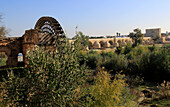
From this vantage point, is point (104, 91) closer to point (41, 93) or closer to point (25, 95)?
point (41, 93)

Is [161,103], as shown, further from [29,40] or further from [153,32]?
[153,32]

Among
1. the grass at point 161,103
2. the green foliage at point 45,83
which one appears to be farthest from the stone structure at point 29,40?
the green foliage at point 45,83

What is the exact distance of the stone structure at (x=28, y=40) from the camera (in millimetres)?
14805

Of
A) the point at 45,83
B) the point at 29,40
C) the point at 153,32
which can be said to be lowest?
the point at 45,83

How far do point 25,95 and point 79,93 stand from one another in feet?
4.32

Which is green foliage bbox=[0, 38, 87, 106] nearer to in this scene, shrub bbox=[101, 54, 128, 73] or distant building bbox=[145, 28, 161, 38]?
shrub bbox=[101, 54, 128, 73]

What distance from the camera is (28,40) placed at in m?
14.9

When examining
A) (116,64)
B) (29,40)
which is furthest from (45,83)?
(29,40)

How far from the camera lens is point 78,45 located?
14.6ft

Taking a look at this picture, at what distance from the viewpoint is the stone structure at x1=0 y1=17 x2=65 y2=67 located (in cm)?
1480

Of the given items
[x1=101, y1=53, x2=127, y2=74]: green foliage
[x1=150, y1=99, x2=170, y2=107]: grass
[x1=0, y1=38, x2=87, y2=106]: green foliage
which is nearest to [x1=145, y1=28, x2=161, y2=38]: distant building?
[x1=101, y1=53, x2=127, y2=74]: green foliage

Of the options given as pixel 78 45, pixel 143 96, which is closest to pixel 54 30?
pixel 143 96

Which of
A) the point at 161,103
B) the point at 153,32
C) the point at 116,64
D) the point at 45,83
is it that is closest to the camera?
the point at 45,83

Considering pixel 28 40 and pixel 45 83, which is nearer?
pixel 45 83
